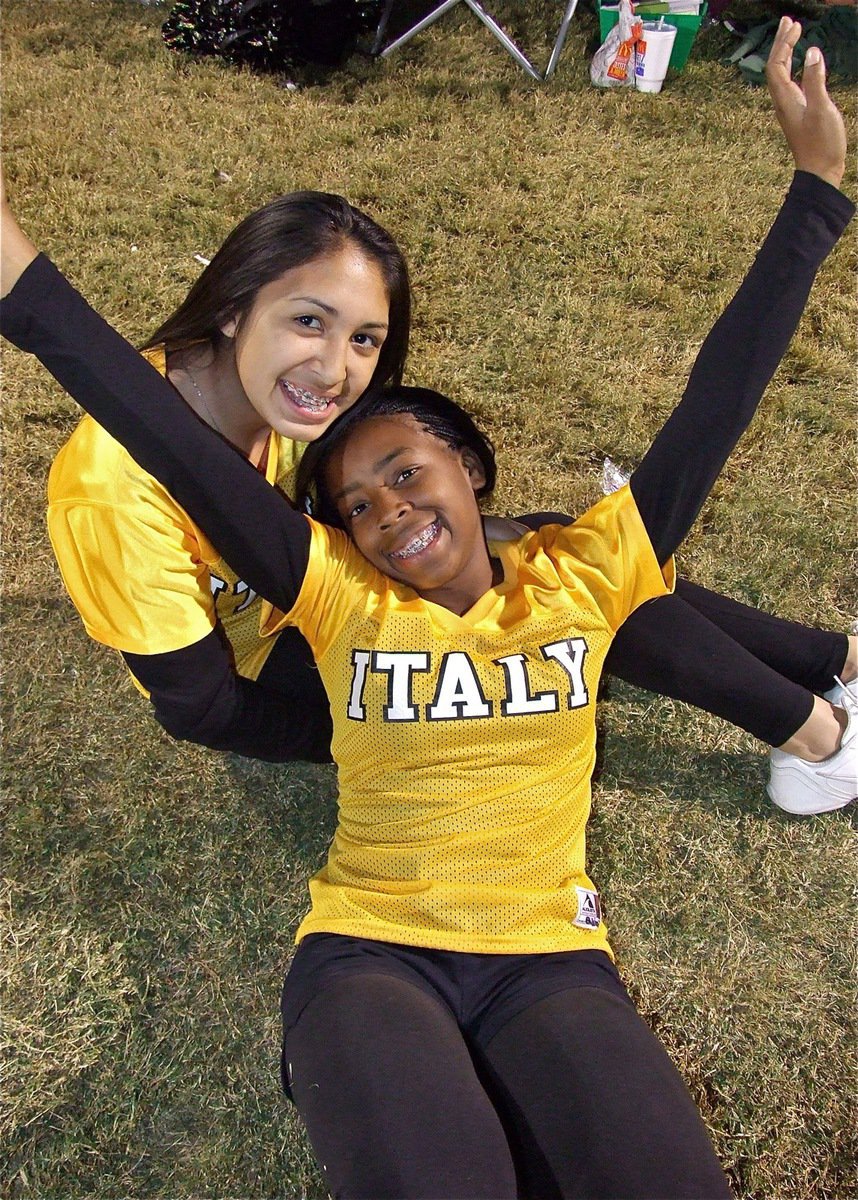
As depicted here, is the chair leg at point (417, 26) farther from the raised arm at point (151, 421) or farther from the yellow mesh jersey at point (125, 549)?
the raised arm at point (151, 421)

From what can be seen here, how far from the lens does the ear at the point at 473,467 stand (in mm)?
2445

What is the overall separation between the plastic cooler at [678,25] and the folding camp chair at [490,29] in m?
0.19

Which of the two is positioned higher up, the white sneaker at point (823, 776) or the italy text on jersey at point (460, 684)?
the italy text on jersey at point (460, 684)

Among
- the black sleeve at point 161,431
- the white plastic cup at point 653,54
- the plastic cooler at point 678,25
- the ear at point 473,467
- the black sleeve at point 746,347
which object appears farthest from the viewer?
the plastic cooler at point 678,25

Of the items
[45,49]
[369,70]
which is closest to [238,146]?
[369,70]

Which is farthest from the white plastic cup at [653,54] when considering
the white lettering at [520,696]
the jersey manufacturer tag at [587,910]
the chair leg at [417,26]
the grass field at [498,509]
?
the jersey manufacturer tag at [587,910]

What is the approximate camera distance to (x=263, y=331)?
2068 mm

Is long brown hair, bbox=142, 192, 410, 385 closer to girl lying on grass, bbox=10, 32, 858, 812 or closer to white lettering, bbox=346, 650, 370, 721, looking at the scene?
girl lying on grass, bbox=10, 32, 858, 812

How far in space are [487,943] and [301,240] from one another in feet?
5.30

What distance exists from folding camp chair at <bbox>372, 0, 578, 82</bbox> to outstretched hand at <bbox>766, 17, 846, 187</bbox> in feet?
12.9

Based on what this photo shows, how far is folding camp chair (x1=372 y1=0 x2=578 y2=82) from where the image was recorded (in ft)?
17.1

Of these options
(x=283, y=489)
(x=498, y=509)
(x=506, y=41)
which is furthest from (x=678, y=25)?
(x=283, y=489)

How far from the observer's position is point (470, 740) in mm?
2039

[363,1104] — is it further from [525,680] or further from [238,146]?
[238,146]
